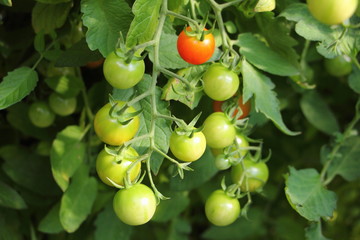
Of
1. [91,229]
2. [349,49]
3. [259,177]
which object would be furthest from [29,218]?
[349,49]

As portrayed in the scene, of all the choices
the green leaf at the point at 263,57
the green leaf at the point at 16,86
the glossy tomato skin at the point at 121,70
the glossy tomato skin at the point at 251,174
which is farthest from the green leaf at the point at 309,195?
the green leaf at the point at 16,86

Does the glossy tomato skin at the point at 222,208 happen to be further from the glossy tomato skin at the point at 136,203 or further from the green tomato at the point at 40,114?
the green tomato at the point at 40,114

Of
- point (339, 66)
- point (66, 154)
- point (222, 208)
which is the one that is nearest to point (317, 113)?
point (339, 66)

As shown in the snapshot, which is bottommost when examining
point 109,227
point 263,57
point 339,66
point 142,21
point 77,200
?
point 109,227

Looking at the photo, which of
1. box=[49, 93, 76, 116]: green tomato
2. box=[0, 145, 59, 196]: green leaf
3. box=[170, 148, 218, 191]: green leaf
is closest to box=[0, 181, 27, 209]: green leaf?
box=[0, 145, 59, 196]: green leaf

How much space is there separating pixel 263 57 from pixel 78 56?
0.87ft

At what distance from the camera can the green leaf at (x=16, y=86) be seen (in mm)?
600

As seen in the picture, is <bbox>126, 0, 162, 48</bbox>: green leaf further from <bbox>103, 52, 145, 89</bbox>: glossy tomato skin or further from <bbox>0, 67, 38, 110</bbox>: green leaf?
<bbox>0, 67, 38, 110</bbox>: green leaf

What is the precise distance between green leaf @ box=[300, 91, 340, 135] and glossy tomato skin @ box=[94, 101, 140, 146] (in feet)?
1.65

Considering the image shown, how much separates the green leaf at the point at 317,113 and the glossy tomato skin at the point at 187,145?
0.47m

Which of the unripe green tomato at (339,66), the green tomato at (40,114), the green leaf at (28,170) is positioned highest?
the unripe green tomato at (339,66)

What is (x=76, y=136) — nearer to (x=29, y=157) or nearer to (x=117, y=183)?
(x=29, y=157)

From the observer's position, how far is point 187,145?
1.65ft

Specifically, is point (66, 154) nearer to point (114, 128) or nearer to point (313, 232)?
point (114, 128)
